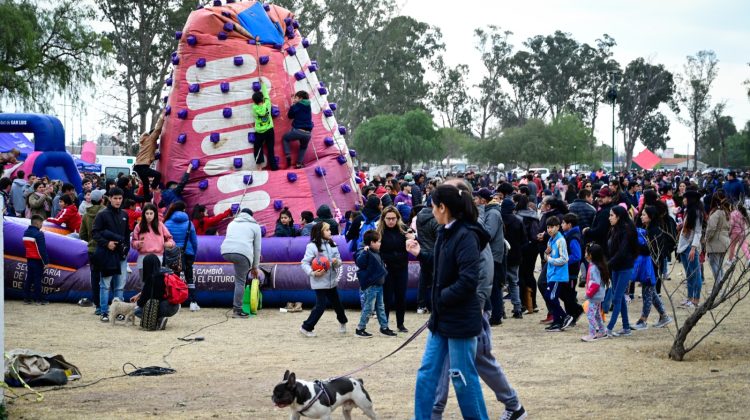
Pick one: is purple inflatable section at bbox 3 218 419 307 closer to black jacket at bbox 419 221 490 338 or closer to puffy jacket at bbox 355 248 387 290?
puffy jacket at bbox 355 248 387 290

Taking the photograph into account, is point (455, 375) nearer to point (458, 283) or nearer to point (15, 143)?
point (458, 283)

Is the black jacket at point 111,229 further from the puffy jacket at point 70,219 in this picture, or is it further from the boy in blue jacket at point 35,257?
the puffy jacket at point 70,219

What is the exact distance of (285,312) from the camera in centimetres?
1252

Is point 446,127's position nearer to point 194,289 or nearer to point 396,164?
point 396,164

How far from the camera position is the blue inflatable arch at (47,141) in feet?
67.3

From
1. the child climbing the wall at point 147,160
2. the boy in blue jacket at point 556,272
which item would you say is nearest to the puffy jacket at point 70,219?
the child climbing the wall at point 147,160

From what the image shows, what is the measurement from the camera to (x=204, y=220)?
1511 cm

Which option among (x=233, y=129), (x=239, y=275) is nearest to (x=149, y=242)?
(x=239, y=275)

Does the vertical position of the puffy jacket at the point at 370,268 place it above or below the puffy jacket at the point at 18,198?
below

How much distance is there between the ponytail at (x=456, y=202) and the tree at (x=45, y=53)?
2846 centimetres

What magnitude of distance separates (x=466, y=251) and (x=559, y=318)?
5.59m

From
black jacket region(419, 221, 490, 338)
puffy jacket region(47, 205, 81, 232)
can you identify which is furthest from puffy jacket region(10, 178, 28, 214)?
black jacket region(419, 221, 490, 338)

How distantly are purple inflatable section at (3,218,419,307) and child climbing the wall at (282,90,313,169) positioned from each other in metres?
3.39

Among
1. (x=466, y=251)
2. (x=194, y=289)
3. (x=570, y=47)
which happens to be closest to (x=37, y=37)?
(x=194, y=289)
